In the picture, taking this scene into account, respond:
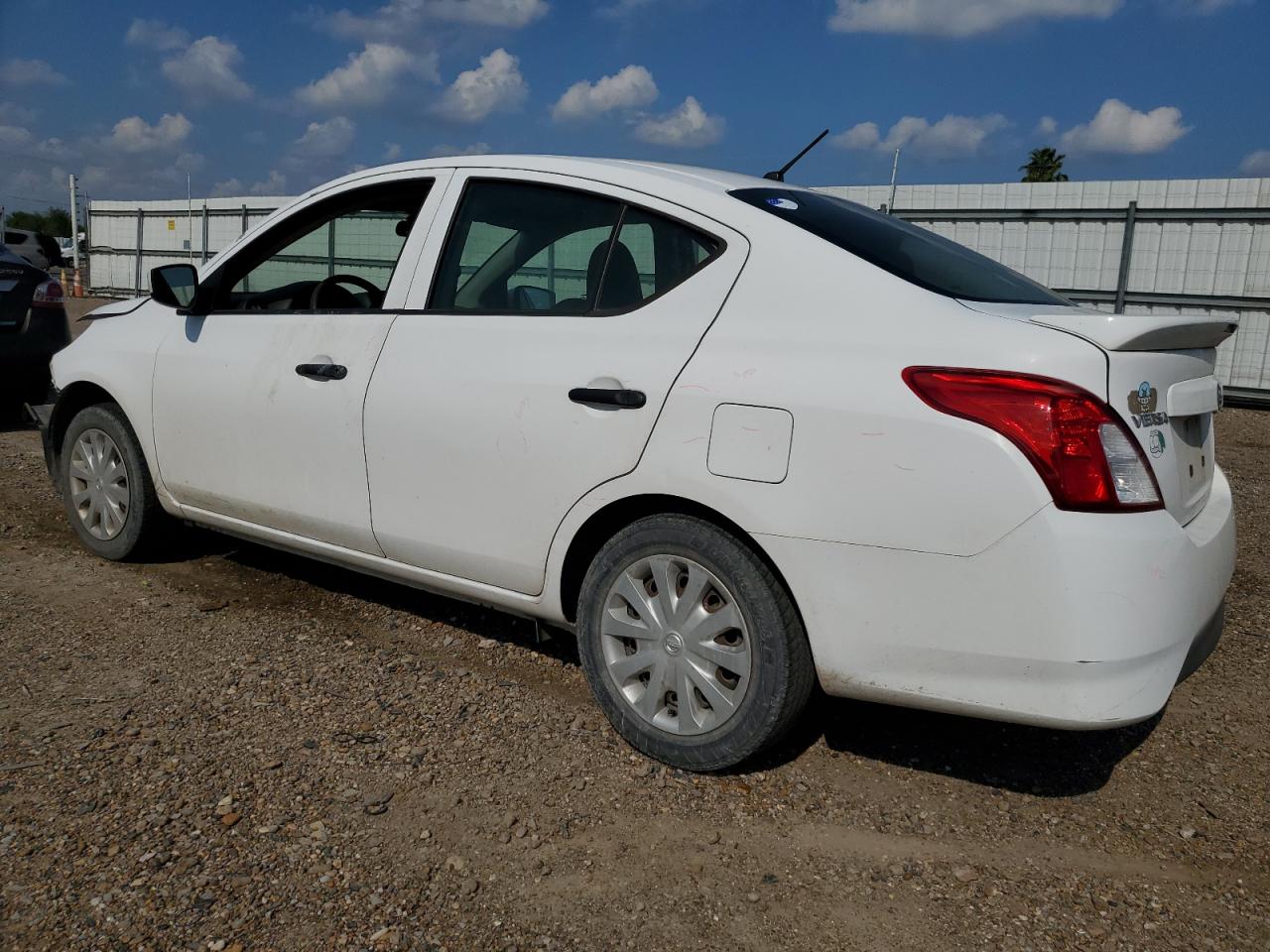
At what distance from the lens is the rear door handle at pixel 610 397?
2652mm

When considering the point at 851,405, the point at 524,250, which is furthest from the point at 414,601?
the point at 851,405

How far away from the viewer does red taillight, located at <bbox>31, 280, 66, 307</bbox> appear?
7754 millimetres

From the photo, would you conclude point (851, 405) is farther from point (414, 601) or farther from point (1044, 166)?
point (1044, 166)

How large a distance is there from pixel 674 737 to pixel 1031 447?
48.5 inches

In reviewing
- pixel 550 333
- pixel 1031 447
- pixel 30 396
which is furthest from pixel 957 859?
pixel 30 396

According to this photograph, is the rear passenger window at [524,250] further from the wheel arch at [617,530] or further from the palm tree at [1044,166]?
the palm tree at [1044,166]

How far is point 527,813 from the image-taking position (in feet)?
8.40

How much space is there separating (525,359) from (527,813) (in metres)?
1.26

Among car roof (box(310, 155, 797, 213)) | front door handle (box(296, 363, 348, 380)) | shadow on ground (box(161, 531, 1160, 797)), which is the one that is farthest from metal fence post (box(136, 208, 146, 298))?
shadow on ground (box(161, 531, 1160, 797))

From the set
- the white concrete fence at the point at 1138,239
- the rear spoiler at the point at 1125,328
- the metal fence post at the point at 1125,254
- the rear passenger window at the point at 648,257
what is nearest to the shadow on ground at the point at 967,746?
the rear spoiler at the point at 1125,328

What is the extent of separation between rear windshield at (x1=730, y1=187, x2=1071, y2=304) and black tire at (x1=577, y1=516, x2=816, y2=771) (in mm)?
834

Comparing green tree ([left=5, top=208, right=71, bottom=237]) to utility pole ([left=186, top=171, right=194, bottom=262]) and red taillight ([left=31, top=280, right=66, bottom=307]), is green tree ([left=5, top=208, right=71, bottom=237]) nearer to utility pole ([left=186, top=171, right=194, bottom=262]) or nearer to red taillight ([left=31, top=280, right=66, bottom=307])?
utility pole ([left=186, top=171, right=194, bottom=262])

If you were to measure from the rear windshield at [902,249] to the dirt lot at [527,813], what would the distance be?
1.36 m

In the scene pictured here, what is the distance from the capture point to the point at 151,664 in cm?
338
